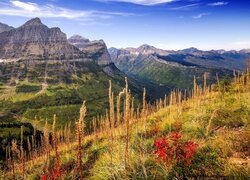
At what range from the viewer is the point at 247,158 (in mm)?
8859

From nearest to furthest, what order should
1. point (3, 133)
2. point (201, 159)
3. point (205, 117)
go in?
1. point (201, 159)
2. point (205, 117)
3. point (3, 133)

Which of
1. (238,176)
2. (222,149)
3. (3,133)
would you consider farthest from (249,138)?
(3,133)

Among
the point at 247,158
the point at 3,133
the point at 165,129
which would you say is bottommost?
the point at 3,133

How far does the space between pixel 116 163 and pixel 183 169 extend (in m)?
2.68

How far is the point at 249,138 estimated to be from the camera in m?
10.1

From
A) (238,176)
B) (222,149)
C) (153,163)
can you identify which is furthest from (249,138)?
(153,163)

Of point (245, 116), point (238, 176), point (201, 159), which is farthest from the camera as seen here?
point (245, 116)

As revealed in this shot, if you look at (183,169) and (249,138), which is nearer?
(183,169)

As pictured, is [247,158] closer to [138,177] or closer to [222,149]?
[222,149]

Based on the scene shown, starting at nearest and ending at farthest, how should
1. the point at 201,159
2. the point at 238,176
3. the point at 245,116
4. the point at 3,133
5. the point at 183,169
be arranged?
the point at 238,176 → the point at 183,169 → the point at 201,159 → the point at 245,116 → the point at 3,133

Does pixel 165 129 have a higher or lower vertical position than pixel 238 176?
lower

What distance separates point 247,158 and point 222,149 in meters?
0.99

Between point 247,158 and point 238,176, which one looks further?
point 247,158

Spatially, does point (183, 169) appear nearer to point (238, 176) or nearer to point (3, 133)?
point (238, 176)
